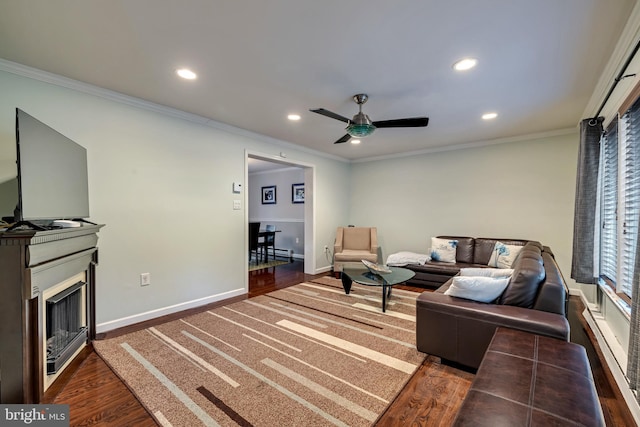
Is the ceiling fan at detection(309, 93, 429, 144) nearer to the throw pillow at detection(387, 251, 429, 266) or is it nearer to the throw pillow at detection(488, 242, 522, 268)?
the throw pillow at detection(387, 251, 429, 266)

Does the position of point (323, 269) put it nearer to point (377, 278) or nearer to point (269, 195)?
point (377, 278)

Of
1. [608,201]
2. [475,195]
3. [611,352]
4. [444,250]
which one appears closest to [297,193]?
[444,250]

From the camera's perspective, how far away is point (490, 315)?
6.36 feet

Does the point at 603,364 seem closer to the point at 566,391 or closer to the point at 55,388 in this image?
the point at 566,391

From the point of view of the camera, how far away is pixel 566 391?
1185mm

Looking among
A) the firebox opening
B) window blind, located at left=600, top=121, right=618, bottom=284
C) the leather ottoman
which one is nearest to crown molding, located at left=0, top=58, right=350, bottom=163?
the firebox opening

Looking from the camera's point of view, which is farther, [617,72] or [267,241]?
[267,241]

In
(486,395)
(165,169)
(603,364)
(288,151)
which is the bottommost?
(603,364)

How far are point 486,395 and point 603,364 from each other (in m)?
1.89

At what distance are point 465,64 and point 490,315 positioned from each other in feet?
6.38

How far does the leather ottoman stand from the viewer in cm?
104

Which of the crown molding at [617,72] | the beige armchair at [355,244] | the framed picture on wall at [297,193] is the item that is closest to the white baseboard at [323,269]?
the beige armchair at [355,244]

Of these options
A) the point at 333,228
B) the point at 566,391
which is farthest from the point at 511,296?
the point at 333,228

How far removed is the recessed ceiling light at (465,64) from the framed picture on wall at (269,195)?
6058 mm
